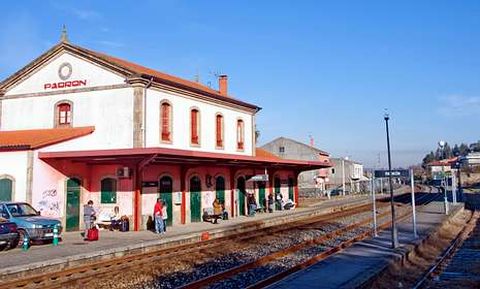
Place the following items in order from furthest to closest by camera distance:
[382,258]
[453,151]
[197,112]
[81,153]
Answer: [453,151], [197,112], [81,153], [382,258]

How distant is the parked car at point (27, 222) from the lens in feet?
57.6

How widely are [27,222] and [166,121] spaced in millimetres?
10438

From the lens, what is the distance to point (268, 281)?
1121cm

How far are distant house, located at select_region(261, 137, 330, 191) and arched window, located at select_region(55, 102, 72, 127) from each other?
161ft

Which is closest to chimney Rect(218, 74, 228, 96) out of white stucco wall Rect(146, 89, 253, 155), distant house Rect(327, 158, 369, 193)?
white stucco wall Rect(146, 89, 253, 155)

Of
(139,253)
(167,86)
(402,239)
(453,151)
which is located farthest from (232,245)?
(453,151)

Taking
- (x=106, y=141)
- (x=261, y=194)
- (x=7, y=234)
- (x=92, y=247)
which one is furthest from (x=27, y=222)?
(x=261, y=194)

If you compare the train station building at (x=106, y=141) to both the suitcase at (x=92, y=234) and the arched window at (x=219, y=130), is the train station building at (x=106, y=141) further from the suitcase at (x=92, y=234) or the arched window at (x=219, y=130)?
the suitcase at (x=92, y=234)

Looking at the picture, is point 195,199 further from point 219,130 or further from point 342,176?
point 342,176

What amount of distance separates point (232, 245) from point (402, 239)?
→ 617cm

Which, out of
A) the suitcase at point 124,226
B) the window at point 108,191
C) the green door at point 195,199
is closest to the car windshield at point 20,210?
the suitcase at point 124,226

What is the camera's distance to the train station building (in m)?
22.0

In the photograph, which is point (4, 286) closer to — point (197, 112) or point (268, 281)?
point (268, 281)

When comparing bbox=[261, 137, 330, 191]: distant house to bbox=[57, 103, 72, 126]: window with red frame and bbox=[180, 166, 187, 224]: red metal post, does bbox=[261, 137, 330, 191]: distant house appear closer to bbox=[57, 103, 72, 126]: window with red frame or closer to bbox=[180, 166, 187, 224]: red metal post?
bbox=[180, 166, 187, 224]: red metal post
